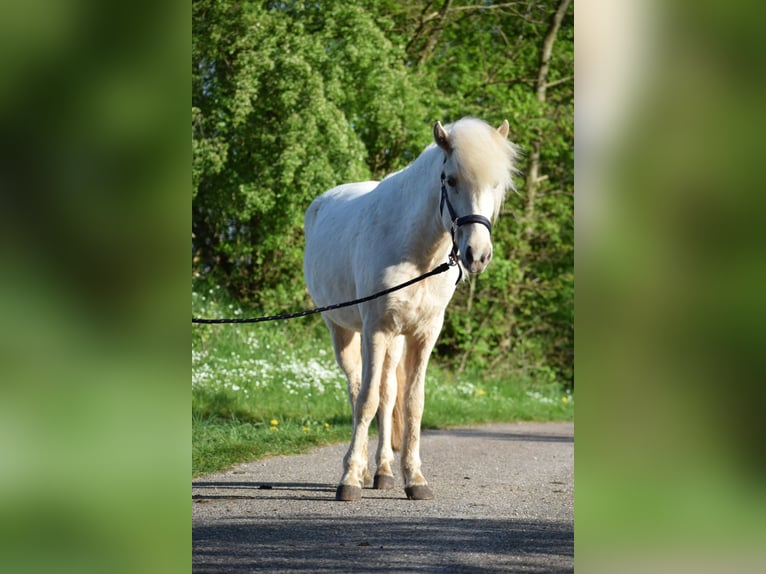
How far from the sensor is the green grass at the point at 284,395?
313 inches

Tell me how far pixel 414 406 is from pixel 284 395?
3977 mm

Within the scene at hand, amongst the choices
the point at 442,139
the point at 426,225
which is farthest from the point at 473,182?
the point at 426,225

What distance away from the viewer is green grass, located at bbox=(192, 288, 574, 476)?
26.1 feet

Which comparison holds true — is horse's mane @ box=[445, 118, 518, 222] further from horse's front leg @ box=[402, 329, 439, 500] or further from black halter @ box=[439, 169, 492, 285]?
horse's front leg @ box=[402, 329, 439, 500]

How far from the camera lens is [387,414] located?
6234 mm

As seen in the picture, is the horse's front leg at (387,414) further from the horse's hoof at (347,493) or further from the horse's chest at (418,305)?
the horse's hoof at (347,493)

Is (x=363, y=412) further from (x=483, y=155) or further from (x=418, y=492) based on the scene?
(x=483, y=155)

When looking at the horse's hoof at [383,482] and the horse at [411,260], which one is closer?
the horse at [411,260]

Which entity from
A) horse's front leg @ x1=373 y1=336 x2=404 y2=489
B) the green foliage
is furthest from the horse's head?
the green foliage

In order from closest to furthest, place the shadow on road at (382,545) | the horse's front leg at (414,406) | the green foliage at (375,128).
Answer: the shadow on road at (382,545) → the horse's front leg at (414,406) → the green foliage at (375,128)

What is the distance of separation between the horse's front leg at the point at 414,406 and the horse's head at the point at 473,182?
98 cm

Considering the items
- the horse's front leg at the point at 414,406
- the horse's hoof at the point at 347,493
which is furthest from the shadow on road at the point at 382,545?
the horse's front leg at the point at 414,406

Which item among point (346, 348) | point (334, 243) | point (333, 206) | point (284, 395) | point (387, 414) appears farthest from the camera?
point (284, 395)

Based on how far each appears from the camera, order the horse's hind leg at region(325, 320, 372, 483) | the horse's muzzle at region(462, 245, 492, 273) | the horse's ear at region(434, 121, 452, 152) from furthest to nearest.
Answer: the horse's hind leg at region(325, 320, 372, 483) < the horse's ear at region(434, 121, 452, 152) < the horse's muzzle at region(462, 245, 492, 273)
